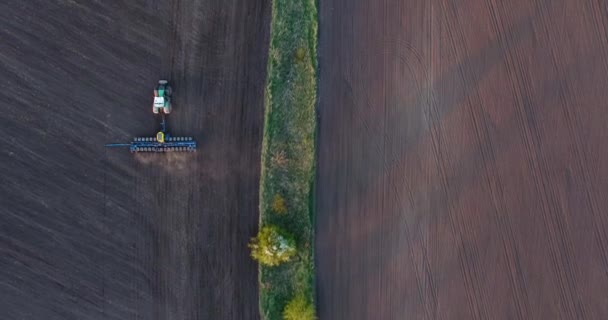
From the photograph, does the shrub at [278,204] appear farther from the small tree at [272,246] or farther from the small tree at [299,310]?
the small tree at [299,310]

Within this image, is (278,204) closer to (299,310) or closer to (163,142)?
(299,310)

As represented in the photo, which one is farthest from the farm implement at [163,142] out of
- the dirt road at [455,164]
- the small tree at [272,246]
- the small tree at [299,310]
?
the small tree at [299,310]

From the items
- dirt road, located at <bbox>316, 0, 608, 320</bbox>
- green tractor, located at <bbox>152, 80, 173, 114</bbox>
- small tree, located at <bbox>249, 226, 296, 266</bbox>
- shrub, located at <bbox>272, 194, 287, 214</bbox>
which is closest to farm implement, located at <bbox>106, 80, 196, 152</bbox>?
green tractor, located at <bbox>152, 80, 173, 114</bbox>

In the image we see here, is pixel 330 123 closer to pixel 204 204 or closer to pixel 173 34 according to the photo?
pixel 204 204

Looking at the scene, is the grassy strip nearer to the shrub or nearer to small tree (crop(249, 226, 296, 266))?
the shrub

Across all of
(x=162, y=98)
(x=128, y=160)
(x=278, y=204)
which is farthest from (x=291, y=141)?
(x=128, y=160)
